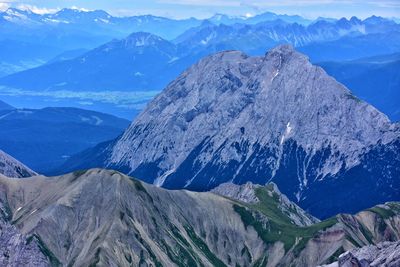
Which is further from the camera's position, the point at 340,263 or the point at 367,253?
the point at 367,253

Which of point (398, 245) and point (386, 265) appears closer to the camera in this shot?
point (386, 265)

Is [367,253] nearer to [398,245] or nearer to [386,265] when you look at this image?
[398,245]

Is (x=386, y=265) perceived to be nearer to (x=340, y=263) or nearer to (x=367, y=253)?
(x=340, y=263)

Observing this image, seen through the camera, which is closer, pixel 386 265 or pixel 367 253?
pixel 386 265

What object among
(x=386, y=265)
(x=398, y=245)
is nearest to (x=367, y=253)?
(x=398, y=245)

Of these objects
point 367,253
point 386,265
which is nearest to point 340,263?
point 386,265
